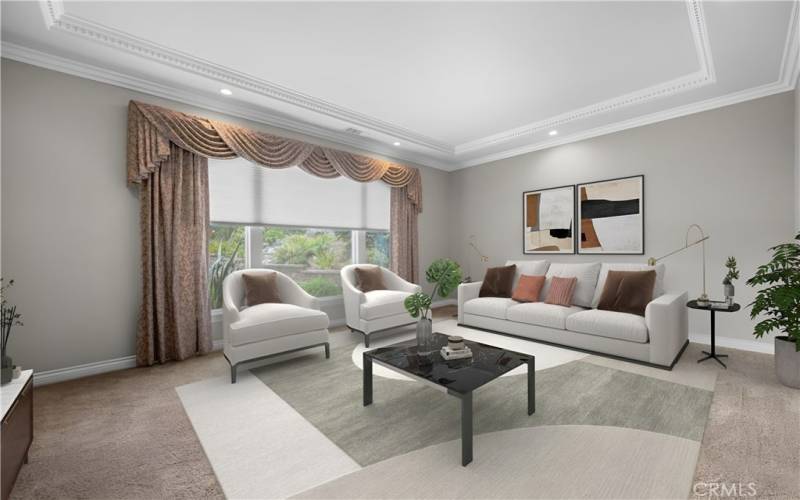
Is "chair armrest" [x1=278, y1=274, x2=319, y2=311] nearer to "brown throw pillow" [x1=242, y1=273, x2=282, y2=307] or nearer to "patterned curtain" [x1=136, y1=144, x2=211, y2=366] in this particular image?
"brown throw pillow" [x1=242, y1=273, x2=282, y2=307]

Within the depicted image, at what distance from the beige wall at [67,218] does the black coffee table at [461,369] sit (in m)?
2.62

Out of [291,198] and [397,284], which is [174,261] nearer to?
[291,198]

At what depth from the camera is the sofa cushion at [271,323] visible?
2.98 metres

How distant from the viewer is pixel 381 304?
404 cm

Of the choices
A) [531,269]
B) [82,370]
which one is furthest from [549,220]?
[82,370]

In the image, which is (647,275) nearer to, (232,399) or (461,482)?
(461,482)

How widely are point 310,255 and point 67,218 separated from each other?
249cm

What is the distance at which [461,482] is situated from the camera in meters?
1.64

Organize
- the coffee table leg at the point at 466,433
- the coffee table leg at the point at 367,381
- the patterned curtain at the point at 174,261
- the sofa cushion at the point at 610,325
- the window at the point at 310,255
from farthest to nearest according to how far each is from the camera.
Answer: the window at the point at 310,255
the patterned curtain at the point at 174,261
the sofa cushion at the point at 610,325
the coffee table leg at the point at 367,381
the coffee table leg at the point at 466,433

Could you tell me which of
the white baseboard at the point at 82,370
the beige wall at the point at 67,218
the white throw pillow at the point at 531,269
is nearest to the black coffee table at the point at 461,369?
the white throw pillow at the point at 531,269

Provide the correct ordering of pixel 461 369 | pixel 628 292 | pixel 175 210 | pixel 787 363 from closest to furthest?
pixel 461 369 < pixel 787 363 < pixel 175 210 < pixel 628 292

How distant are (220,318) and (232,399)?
5.21ft

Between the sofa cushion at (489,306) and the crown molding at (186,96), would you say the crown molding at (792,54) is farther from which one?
the crown molding at (186,96)

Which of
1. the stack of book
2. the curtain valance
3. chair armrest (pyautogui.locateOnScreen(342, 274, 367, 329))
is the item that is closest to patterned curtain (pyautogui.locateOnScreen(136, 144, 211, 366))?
the curtain valance
